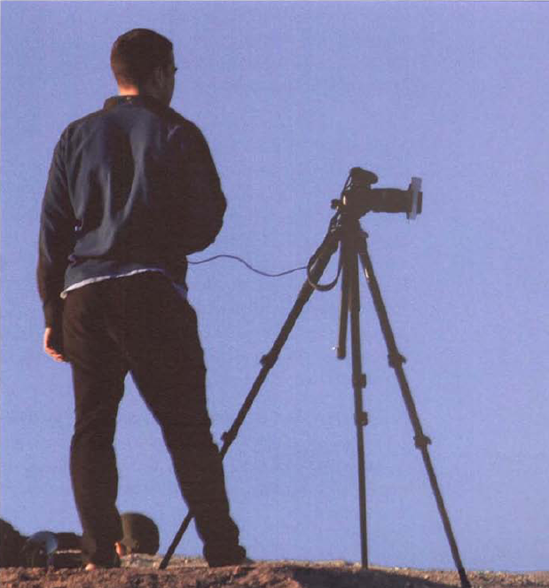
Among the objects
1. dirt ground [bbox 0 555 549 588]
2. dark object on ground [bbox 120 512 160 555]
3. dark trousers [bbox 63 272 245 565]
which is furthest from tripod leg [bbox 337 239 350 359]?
dark object on ground [bbox 120 512 160 555]

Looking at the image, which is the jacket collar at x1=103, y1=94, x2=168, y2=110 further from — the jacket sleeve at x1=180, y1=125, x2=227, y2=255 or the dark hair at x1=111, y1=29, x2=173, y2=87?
the jacket sleeve at x1=180, y1=125, x2=227, y2=255

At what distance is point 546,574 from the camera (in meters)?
8.14

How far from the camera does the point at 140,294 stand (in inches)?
211

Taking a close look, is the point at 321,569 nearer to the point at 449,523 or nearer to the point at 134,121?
the point at 449,523

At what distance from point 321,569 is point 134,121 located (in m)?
2.62

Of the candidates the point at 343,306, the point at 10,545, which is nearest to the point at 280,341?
the point at 343,306

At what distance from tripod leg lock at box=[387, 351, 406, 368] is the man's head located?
1981mm

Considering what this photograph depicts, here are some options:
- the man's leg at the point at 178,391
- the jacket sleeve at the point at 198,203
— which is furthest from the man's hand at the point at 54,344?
the jacket sleeve at the point at 198,203

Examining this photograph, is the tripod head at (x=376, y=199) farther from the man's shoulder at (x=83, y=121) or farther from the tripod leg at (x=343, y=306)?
the man's shoulder at (x=83, y=121)

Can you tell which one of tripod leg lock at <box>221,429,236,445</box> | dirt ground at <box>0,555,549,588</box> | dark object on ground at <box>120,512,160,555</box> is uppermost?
tripod leg lock at <box>221,429,236,445</box>

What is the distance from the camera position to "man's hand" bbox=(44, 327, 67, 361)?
19.0ft

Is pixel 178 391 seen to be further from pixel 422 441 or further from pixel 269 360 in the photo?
pixel 422 441

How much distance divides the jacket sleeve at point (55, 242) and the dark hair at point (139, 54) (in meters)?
0.57

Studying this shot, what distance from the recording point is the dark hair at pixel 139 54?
5.61 m
